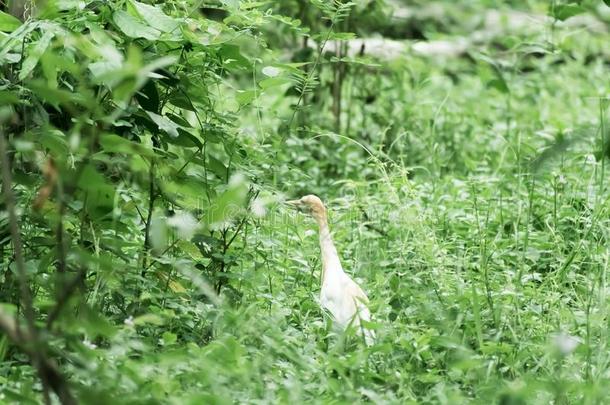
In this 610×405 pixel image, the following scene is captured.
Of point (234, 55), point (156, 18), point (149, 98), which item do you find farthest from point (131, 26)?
point (234, 55)

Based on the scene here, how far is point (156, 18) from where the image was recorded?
137 inches

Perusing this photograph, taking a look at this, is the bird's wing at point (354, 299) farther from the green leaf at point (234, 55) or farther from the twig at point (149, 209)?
the green leaf at point (234, 55)

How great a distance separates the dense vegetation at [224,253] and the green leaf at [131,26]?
1 centimetres

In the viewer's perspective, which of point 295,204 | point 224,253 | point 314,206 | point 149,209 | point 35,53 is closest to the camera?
point 35,53

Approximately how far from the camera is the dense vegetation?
291 centimetres

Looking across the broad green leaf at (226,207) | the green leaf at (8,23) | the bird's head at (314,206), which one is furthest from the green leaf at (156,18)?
the bird's head at (314,206)

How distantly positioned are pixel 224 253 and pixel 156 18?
0.82 meters

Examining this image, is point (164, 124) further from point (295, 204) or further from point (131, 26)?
point (295, 204)

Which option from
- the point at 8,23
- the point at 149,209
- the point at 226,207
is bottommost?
the point at 149,209

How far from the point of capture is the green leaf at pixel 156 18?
3.45 m

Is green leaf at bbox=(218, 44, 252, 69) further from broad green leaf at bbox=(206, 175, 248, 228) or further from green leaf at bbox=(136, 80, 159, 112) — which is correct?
broad green leaf at bbox=(206, 175, 248, 228)

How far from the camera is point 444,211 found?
4.94 meters

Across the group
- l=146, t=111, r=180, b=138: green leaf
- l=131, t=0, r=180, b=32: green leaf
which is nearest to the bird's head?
l=146, t=111, r=180, b=138: green leaf

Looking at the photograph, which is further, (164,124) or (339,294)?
(339,294)
